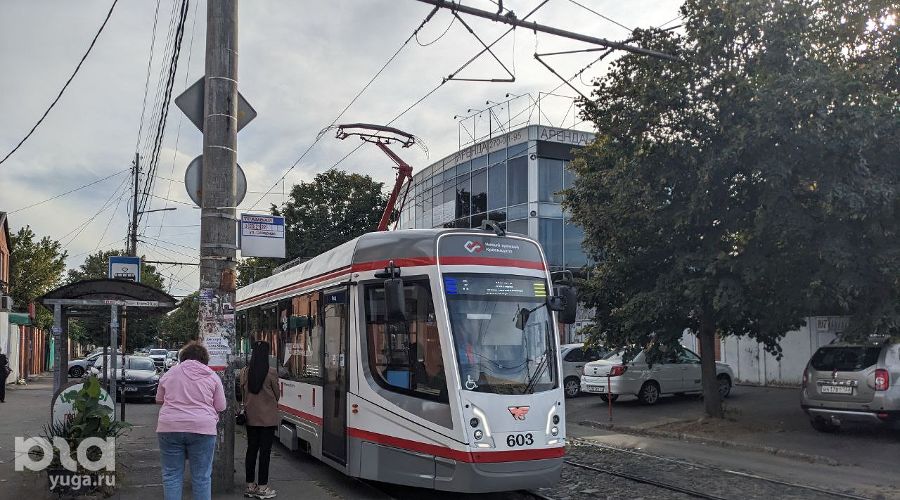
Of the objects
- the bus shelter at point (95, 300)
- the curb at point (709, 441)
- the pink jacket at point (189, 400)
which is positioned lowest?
the curb at point (709, 441)

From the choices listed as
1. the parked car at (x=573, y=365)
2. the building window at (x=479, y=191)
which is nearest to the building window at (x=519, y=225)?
the building window at (x=479, y=191)

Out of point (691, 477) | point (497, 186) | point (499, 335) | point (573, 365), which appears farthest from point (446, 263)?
point (497, 186)

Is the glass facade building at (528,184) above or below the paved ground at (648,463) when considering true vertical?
above

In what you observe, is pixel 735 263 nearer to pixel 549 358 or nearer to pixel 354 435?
pixel 549 358

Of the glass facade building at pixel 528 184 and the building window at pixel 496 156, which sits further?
the building window at pixel 496 156

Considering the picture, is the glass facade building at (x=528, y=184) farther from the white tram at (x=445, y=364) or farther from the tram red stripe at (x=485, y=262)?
the white tram at (x=445, y=364)

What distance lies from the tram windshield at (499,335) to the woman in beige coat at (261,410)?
7.86ft

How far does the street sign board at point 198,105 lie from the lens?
30.6ft

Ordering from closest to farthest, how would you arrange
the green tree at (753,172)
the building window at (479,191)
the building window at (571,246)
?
the green tree at (753,172), the building window at (571,246), the building window at (479,191)

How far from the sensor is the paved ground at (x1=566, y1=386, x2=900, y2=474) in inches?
493

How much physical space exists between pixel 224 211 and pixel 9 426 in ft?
32.1

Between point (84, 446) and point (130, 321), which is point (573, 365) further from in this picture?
point (130, 321)

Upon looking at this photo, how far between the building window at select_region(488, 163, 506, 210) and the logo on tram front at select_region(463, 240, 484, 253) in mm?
25130

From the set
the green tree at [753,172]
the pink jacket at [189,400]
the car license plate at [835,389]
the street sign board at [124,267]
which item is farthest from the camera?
the street sign board at [124,267]
